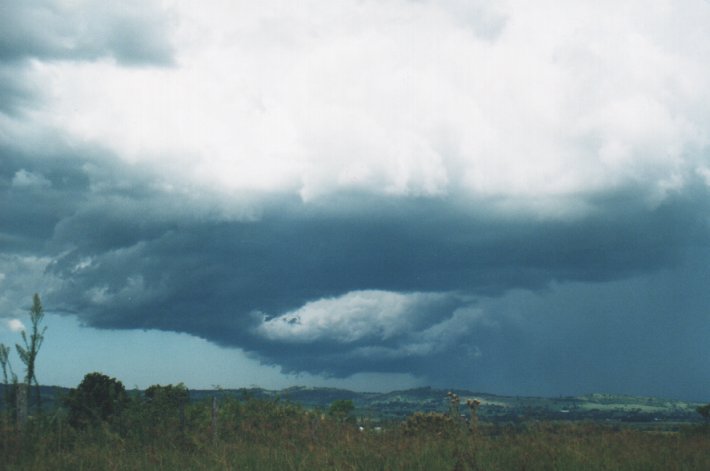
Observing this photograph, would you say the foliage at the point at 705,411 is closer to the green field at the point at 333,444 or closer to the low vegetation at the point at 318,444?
the low vegetation at the point at 318,444

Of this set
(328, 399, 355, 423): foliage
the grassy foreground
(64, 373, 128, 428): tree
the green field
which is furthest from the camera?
(64, 373, 128, 428): tree

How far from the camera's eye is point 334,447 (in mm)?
16109

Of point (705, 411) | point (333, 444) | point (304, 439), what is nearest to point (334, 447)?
point (333, 444)

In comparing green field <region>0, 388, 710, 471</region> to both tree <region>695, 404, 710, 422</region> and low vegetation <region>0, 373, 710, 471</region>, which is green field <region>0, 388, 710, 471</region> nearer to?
low vegetation <region>0, 373, 710, 471</region>

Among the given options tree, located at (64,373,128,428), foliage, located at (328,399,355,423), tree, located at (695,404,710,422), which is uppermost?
tree, located at (64,373,128,428)

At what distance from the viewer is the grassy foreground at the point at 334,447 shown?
13.4m

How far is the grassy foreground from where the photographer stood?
1339 cm

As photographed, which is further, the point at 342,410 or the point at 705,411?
the point at 342,410

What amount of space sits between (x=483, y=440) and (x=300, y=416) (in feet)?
38.9

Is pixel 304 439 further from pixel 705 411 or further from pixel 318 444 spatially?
pixel 705 411

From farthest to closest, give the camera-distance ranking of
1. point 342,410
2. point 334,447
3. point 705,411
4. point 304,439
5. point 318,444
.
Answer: point 342,410 < point 705,411 < point 304,439 < point 318,444 < point 334,447

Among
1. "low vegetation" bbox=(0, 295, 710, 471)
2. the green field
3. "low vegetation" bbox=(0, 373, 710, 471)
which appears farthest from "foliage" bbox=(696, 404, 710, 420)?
the green field

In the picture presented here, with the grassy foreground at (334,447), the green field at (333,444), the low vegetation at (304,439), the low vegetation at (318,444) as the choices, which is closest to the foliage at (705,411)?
the low vegetation at (304,439)

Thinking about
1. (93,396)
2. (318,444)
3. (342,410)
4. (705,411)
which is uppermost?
(93,396)
